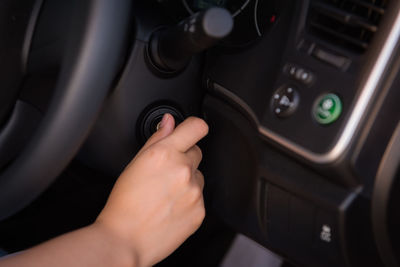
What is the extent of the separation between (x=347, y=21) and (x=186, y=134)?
0.26 meters

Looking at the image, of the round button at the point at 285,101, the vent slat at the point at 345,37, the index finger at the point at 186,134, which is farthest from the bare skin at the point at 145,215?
the vent slat at the point at 345,37

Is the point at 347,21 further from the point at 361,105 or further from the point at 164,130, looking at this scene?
the point at 164,130

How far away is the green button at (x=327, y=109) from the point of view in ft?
2.20

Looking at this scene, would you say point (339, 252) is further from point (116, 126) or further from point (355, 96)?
point (116, 126)

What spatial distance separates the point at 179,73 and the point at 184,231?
25cm

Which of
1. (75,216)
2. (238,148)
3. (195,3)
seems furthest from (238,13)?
(75,216)

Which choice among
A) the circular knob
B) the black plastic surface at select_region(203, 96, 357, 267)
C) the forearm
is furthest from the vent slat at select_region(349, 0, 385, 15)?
the forearm

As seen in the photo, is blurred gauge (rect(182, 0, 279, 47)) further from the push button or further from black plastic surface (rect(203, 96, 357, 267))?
the push button

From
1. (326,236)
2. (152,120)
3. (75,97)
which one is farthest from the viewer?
(152,120)

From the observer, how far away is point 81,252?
26.3 inches

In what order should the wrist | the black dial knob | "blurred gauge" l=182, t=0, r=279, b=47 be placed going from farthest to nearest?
"blurred gauge" l=182, t=0, r=279, b=47 → the wrist → the black dial knob

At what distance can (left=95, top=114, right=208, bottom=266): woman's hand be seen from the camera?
0.71 metres

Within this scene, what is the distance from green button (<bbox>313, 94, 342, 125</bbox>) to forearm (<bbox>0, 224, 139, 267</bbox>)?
0.30m

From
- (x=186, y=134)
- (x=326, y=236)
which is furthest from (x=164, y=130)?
(x=326, y=236)
